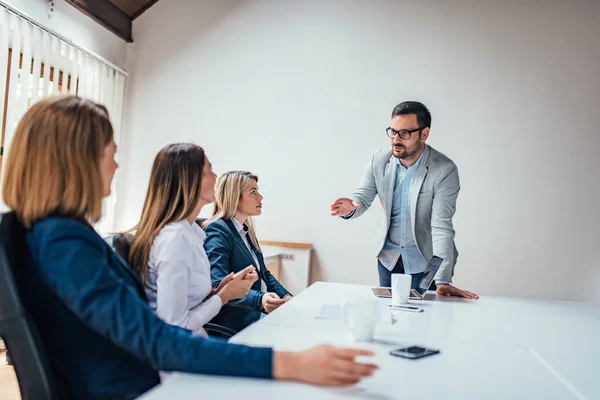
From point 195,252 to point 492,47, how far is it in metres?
3.37

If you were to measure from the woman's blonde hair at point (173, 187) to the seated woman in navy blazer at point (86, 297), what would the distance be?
537 mm

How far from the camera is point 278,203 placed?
432 centimetres

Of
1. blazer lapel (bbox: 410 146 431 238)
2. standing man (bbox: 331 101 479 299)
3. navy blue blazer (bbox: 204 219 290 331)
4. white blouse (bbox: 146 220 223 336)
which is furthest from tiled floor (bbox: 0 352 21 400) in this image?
blazer lapel (bbox: 410 146 431 238)

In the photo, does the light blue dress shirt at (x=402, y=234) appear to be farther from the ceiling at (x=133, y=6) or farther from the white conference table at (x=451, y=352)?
the ceiling at (x=133, y=6)

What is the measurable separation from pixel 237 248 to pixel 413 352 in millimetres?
1147

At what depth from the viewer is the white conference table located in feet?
2.83

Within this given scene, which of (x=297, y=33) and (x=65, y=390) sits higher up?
(x=297, y=33)

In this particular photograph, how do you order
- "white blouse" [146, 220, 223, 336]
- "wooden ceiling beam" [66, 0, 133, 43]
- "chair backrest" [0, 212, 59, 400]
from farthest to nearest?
"wooden ceiling beam" [66, 0, 133, 43] → "white blouse" [146, 220, 223, 336] → "chair backrest" [0, 212, 59, 400]

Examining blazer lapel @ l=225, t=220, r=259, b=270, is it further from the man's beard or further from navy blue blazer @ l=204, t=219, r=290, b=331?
the man's beard

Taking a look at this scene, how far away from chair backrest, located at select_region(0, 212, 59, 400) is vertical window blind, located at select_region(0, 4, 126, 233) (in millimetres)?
2092

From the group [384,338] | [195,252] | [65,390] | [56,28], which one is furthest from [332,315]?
[56,28]

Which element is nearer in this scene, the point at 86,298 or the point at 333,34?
the point at 86,298

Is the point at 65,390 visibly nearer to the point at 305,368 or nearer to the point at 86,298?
the point at 86,298

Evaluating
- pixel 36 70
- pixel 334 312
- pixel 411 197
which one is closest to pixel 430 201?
pixel 411 197
